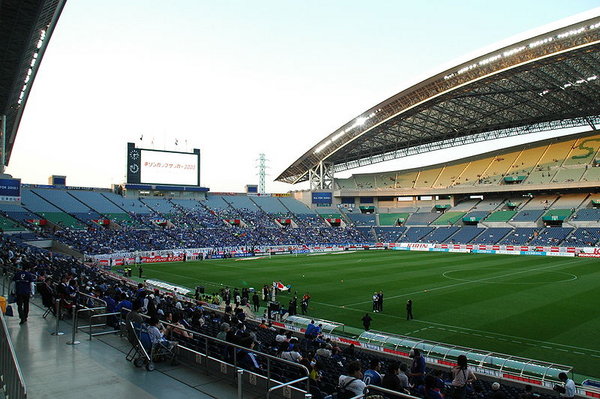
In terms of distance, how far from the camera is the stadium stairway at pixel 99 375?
7.69 metres

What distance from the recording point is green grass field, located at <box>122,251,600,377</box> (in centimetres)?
1836

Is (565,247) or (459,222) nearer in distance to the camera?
(565,247)

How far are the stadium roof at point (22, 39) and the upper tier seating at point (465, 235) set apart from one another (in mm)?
57848

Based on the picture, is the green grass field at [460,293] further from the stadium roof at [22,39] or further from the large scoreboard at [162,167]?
the large scoreboard at [162,167]

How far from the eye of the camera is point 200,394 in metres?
7.71

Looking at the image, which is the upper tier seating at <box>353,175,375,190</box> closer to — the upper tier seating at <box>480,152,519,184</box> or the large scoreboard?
the upper tier seating at <box>480,152,519,184</box>

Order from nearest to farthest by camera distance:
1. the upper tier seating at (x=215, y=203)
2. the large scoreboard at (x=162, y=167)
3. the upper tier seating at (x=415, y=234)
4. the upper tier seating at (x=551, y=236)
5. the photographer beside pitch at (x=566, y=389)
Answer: the photographer beside pitch at (x=566, y=389), the upper tier seating at (x=551, y=236), the large scoreboard at (x=162, y=167), the upper tier seating at (x=415, y=234), the upper tier seating at (x=215, y=203)

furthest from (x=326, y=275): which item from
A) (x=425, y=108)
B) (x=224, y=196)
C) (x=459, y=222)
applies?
(x=224, y=196)

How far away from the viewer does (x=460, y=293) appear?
29.1m

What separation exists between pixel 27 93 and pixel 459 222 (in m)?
64.8

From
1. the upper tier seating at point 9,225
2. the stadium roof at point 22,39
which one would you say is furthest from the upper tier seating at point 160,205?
the stadium roof at point 22,39

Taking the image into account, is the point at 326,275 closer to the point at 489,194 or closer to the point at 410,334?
the point at 410,334

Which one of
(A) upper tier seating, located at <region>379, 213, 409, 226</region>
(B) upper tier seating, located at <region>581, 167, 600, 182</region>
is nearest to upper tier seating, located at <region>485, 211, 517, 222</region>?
(B) upper tier seating, located at <region>581, 167, 600, 182</region>

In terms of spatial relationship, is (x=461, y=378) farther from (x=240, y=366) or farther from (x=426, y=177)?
(x=426, y=177)
